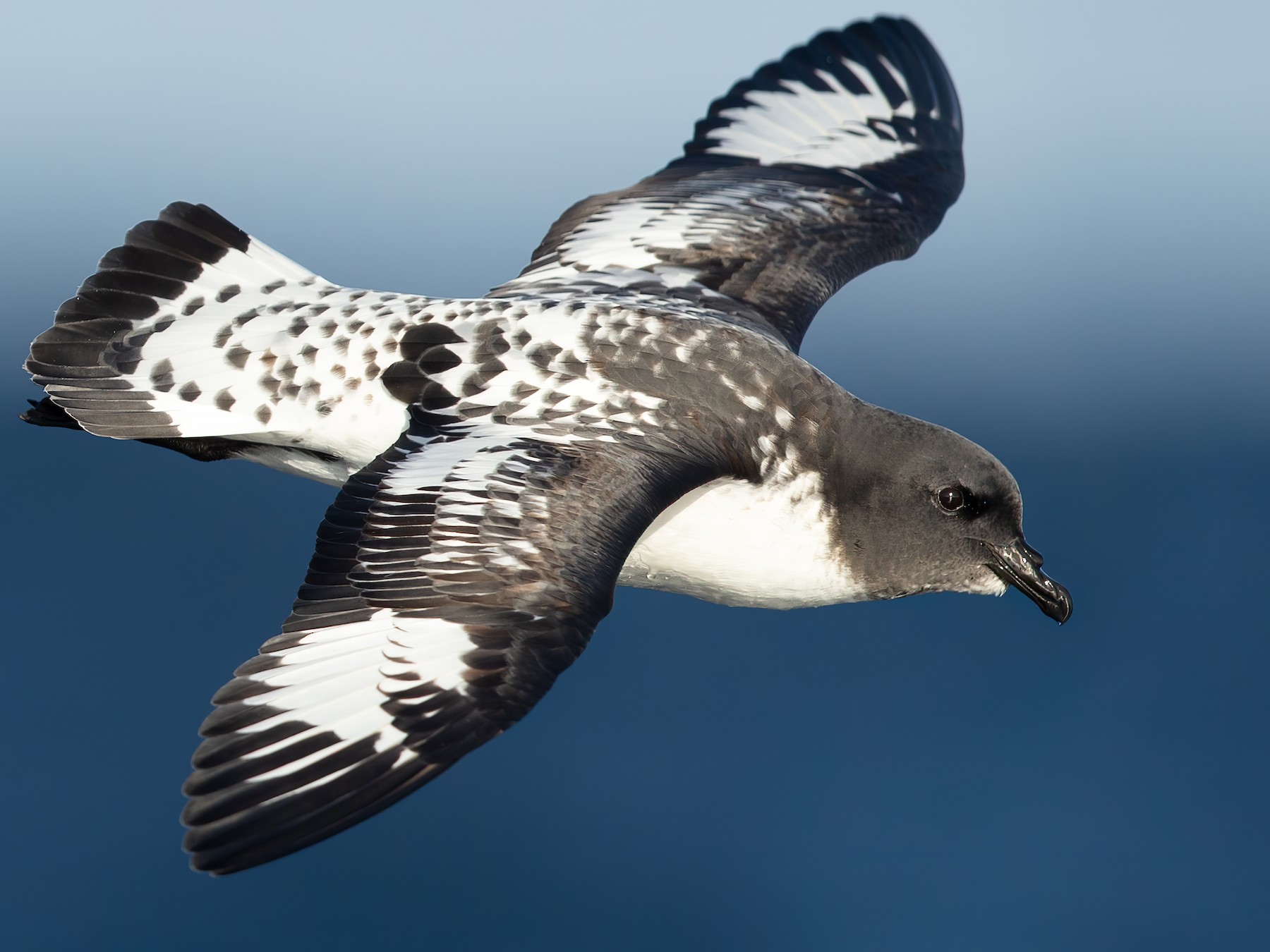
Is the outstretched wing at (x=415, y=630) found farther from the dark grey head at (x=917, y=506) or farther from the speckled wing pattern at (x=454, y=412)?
the dark grey head at (x=917, y=506)

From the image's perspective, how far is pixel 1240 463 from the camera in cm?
8862

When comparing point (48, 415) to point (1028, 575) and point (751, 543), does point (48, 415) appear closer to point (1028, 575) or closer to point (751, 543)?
point (751, 543)

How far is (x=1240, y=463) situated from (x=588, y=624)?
9122 cm

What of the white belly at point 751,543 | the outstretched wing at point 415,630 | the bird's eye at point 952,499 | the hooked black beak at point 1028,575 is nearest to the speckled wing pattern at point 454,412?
the outstretched wing at point 415,630

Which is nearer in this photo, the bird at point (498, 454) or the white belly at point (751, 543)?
the bird at point (498, 454)

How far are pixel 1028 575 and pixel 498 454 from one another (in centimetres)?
258

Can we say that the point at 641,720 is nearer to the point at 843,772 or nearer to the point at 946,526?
the point at 843,772

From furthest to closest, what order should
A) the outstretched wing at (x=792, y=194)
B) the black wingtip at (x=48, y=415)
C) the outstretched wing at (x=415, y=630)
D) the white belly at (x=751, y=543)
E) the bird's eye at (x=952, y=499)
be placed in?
1. the outstretched wing at (x=792, y=194)
2. the black wingtip at (x=48, y=415)
3. the bird's eye at (x=952, y=499)
4. the white belly at (x=751, y=543)
5. the outstretched wing at (x=415, y=630)

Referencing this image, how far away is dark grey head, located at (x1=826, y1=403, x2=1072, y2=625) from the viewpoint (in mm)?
6609

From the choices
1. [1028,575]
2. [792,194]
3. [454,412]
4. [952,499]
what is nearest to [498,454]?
[454,412]

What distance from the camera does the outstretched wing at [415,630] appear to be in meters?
4.82

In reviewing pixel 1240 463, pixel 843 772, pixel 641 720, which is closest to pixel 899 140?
pixel 641 720

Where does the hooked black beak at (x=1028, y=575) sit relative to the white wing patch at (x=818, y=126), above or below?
below


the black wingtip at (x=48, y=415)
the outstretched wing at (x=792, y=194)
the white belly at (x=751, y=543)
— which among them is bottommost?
the black wingtip at (x=48, y=415)
